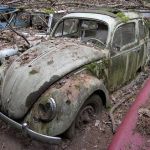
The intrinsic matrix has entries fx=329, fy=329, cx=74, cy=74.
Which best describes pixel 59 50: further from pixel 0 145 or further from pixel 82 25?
pixel 0 145

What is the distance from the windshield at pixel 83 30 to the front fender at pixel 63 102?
52.5 inches

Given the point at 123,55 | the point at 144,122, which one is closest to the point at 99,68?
the point at 123,55

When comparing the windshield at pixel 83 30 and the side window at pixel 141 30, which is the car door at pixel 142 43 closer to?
the side window at pixel 141 30

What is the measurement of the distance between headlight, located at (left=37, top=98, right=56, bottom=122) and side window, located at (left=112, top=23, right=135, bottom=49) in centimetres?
Result: 211

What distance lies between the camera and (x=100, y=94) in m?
6.10

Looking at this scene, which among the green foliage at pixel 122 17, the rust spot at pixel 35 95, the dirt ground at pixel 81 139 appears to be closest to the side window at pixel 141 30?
the green foliage at pixel 122 17

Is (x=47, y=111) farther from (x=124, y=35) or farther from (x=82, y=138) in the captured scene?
(x=124, y=35)

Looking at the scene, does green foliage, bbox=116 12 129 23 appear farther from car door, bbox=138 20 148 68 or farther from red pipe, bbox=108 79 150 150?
red pipe, bbox=108 79 150 150

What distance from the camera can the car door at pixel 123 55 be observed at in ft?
21.7

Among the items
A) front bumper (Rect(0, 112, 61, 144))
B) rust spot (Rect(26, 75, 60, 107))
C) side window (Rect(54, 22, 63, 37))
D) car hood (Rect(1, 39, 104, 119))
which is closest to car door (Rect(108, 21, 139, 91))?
car hood (Rect(1, 39, 104, 119))

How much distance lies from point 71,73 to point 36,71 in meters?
0.61

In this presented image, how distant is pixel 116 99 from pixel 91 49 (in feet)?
4.54

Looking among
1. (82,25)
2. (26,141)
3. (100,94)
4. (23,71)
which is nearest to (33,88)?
(23,71)

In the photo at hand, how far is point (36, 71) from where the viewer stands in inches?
224
